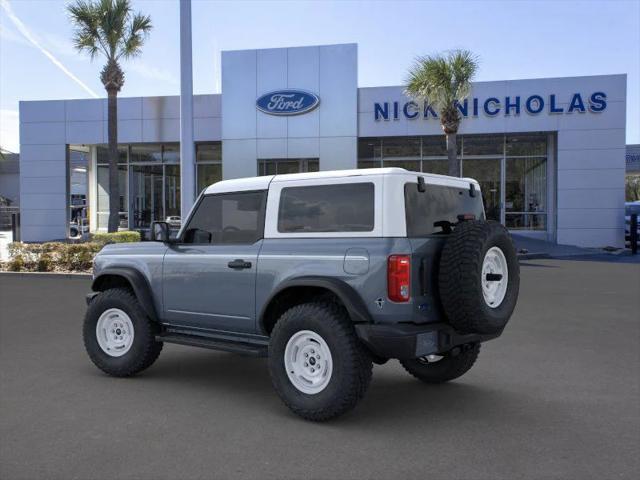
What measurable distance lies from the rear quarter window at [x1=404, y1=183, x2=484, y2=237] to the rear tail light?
26cm

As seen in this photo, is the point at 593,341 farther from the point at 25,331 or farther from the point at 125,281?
the point at 25,331

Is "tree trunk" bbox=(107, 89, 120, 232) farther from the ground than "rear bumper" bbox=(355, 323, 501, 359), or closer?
farther from the ground

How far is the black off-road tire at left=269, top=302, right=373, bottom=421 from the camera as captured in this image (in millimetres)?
4652

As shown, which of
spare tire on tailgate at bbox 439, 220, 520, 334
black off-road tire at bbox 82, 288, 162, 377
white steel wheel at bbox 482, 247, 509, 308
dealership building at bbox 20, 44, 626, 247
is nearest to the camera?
spare tire on tailgate at bbox 439, 220, 520, 334

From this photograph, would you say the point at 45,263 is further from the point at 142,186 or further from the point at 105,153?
the point at 105,153

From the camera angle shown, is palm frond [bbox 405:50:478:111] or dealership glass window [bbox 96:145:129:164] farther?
dealership glass window [bbox 96:145:129:164]

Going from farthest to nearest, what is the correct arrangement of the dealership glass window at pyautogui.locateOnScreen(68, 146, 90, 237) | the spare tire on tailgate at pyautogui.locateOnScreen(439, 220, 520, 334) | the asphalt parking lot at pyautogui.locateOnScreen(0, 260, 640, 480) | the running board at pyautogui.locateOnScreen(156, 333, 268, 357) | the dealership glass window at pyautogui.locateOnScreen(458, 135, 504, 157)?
1. the dealership glass window at pyautogui.locateOnScreen(68, 146, 90, 237)
2. the dealership glass window at pyautogui.locateOnScreen(458, 135, 504, 157)
3. the running board at pyautogui.locateOnScreen(156, 333, 268, 357)
4. the spare tire on tailgate at pyautogui.locateOnScreen(439, 220, 520, 334)
5. the asphalt parking lot at pyautogui.locateOnScreen(0, 260, 640, 480)

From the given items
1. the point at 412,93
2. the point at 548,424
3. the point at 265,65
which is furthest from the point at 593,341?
the point at 265,65

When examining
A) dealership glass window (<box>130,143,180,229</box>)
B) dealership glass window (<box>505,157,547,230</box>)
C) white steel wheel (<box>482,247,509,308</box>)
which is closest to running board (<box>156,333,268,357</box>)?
white steel wheel (<box>482,247,509,308</box>)

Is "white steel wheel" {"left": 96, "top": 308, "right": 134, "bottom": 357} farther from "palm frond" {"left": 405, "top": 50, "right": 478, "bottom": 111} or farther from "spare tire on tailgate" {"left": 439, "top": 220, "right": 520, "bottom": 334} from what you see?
"palm frond" {"left": 405, "top": 50, "right": 478, "bottom": 111}

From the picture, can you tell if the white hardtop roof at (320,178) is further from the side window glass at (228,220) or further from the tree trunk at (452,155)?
the tree trunk at (452,155)

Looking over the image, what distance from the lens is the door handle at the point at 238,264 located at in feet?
17.6

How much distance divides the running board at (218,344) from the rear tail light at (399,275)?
132cm

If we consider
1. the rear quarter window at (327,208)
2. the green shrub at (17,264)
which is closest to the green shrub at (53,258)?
the green shrub at (17,264)
